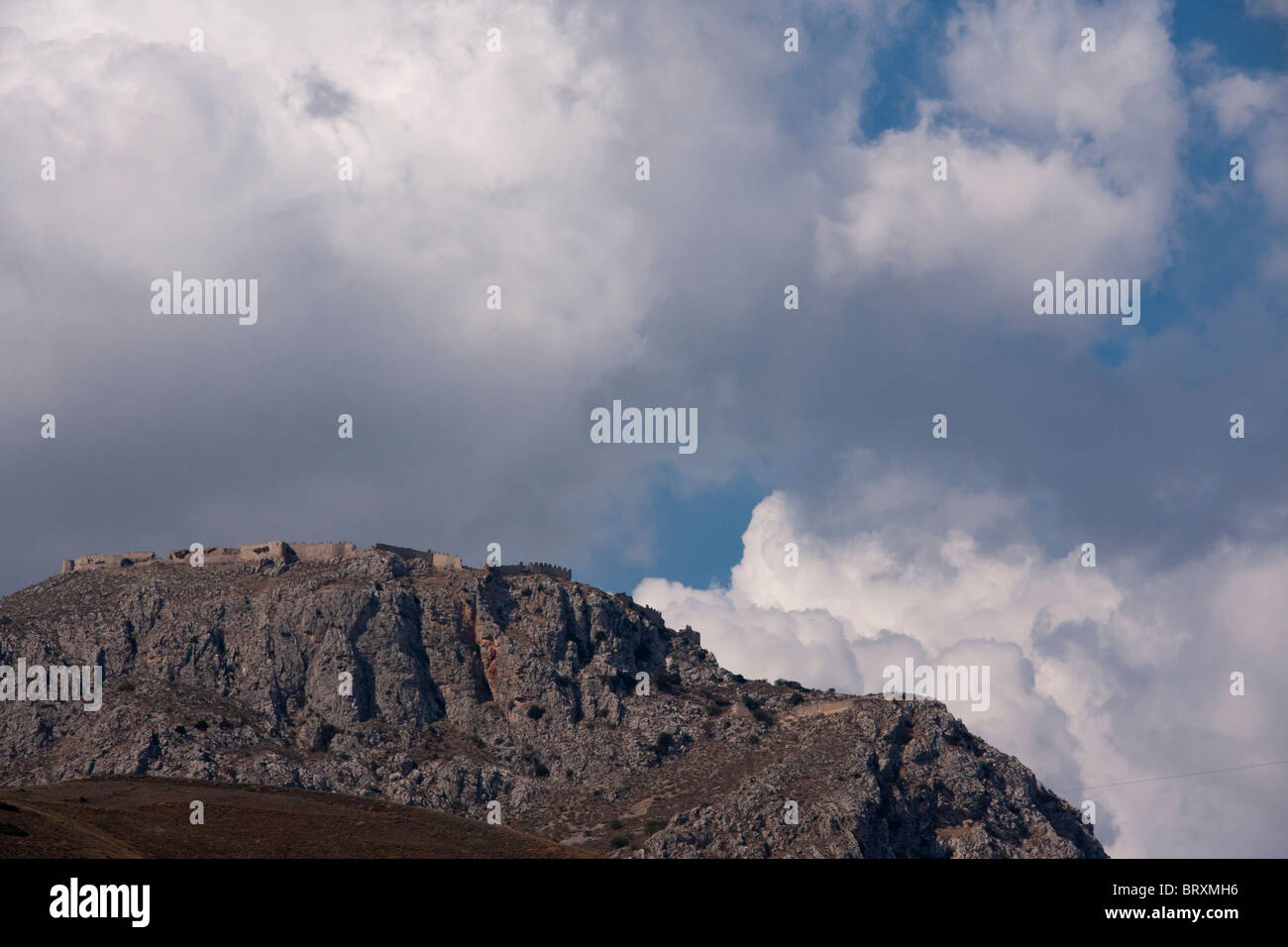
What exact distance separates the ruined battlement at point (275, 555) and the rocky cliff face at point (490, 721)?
1.68 meters

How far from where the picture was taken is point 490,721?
581 feet

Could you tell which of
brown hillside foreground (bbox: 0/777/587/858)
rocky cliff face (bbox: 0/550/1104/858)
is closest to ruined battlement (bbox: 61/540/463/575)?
rocky cliff face (bbox: 0/550/1104/858)

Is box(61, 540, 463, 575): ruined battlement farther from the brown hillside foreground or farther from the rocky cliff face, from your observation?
the brown hillside foreground

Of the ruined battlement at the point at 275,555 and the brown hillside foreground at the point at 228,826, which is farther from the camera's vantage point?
the ruined battlement at the point at 275,555

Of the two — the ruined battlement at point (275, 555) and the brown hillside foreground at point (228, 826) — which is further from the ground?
the ruined battlement at point (275, 555)

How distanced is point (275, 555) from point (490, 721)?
3662 centimetres

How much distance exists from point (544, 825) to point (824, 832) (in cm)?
2819

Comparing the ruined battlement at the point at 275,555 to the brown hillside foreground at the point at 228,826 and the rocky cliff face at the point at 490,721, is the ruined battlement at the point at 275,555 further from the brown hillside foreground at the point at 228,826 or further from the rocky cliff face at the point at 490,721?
the brown hillside foreground at the point at 228,826

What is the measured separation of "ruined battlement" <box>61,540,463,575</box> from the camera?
194500mm

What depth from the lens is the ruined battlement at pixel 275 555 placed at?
194 metres

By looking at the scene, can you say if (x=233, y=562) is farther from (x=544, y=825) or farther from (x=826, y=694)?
(x=826, y=694)

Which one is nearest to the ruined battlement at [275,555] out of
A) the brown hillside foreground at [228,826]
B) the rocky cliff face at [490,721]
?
the rocky cliff face at [490,721]

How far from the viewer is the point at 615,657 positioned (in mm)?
187750

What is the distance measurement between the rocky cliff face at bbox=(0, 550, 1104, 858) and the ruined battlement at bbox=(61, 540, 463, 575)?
1.68m
